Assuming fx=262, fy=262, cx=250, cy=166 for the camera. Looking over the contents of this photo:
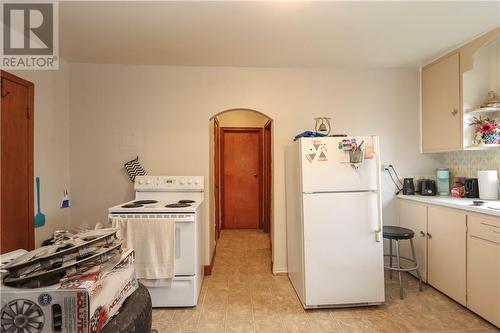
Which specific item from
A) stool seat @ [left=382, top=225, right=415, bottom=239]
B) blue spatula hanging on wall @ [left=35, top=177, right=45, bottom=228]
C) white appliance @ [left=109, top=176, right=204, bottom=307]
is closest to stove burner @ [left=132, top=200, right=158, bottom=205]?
white appliance @ [left=109, top=176, right=204, bottom=307]

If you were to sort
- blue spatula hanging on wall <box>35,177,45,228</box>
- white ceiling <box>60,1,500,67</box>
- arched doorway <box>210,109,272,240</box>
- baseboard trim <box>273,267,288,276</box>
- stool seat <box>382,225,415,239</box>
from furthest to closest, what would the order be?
1. arched doorway <box>210,109,272,240</box>
2. baseboard trim <box>273,267,288,276</box>
3. stool seat <box>382,225,415,239</box>
4. blue spatula hanging on wall <box>35,177,45,228</box>
5. white ceiling <box>60,1,500,67</box>

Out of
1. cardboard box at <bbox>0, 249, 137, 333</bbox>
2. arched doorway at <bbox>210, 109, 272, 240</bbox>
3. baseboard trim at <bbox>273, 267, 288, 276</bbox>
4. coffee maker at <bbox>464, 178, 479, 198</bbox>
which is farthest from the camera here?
arched doorway at <bbox>210, 109, 272, 240</bbox>

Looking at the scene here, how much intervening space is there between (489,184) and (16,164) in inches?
157

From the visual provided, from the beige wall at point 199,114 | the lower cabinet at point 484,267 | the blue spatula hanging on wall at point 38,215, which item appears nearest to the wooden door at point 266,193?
the beige wall at point 199,114

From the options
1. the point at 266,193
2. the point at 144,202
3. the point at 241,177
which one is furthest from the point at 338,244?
Result: the point at 241,177

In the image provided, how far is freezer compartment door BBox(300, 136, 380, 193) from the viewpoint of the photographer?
85.4 inches

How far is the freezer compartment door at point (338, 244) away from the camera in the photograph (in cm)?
217

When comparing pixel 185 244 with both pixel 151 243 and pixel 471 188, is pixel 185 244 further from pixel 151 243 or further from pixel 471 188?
pixel 471 188

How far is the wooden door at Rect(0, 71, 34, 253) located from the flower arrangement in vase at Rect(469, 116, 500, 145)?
12.8 feet

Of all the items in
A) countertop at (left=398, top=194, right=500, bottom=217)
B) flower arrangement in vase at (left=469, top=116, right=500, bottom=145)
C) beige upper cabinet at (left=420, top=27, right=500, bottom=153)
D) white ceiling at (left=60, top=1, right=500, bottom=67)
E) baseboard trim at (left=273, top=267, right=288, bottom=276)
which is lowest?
baseboard trim at (left=273, top=267, right=288, bottom=276)

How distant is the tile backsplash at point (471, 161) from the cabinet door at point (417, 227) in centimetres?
65

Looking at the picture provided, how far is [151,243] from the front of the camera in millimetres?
2078

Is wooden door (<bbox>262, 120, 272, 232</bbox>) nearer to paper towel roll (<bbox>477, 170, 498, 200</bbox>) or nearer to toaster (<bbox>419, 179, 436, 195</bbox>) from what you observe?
toaster (<bbox>419, 179, 436, 195</bbox>)

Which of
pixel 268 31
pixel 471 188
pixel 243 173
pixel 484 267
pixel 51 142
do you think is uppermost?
pixel 268 31
